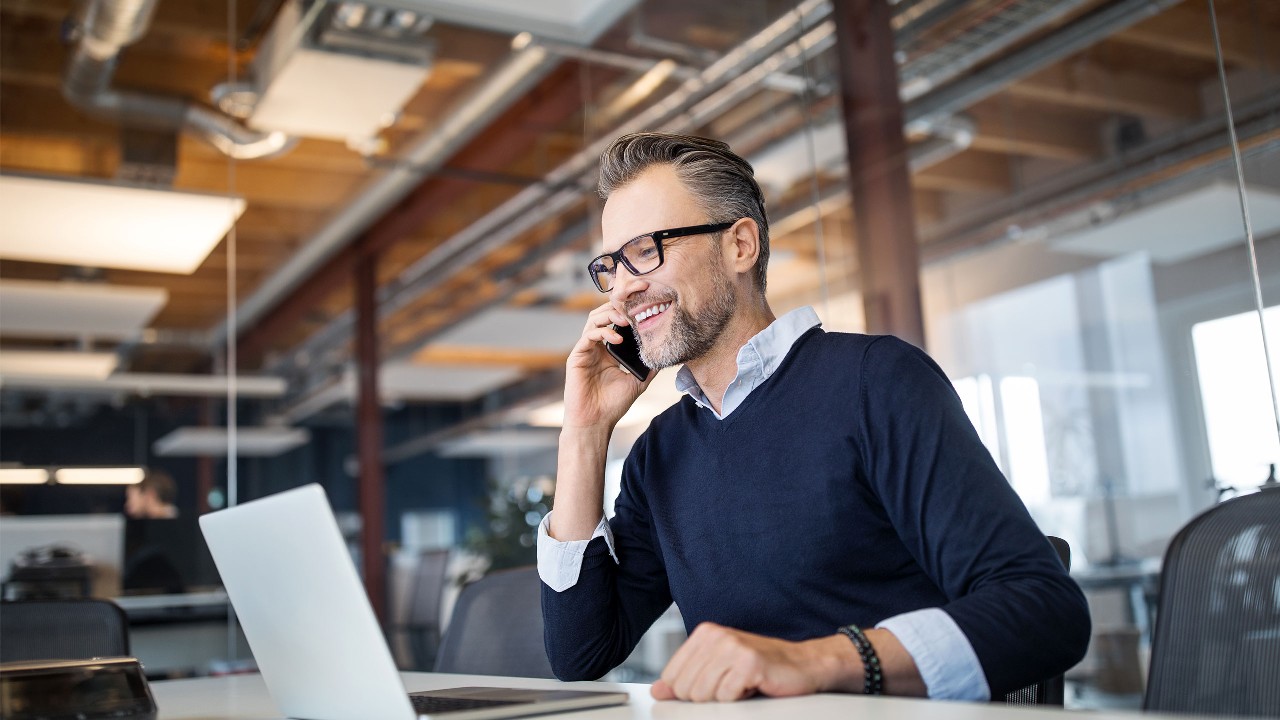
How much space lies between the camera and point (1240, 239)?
316 cm

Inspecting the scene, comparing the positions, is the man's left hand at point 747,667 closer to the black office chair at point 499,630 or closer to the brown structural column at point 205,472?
the black office chair at point 499,630

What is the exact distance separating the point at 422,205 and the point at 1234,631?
428 cm

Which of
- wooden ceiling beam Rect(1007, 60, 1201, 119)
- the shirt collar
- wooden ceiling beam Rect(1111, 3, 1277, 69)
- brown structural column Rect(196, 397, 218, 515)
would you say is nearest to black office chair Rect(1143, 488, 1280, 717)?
the shirt collar

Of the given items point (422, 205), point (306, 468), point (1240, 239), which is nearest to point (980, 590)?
point (1240, 239)

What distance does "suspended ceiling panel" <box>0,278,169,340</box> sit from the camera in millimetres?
4008

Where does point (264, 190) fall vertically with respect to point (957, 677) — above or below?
above

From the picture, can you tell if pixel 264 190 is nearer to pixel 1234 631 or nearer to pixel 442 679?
pixel 442 679

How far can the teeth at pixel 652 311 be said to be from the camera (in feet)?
5.80

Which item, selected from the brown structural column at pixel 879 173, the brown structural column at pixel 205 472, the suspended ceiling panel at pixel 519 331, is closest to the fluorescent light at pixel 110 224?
the brown structural column at pixel 205 472

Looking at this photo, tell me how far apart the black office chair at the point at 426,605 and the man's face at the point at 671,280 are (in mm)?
3348

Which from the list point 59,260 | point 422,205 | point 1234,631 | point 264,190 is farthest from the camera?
point 422,205

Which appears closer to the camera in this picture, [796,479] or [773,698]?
[773,698]

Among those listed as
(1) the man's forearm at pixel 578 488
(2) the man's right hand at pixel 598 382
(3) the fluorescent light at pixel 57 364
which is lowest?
(1) the man's forearm at pixel 578 488

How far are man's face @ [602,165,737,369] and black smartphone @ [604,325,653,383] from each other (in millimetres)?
68
